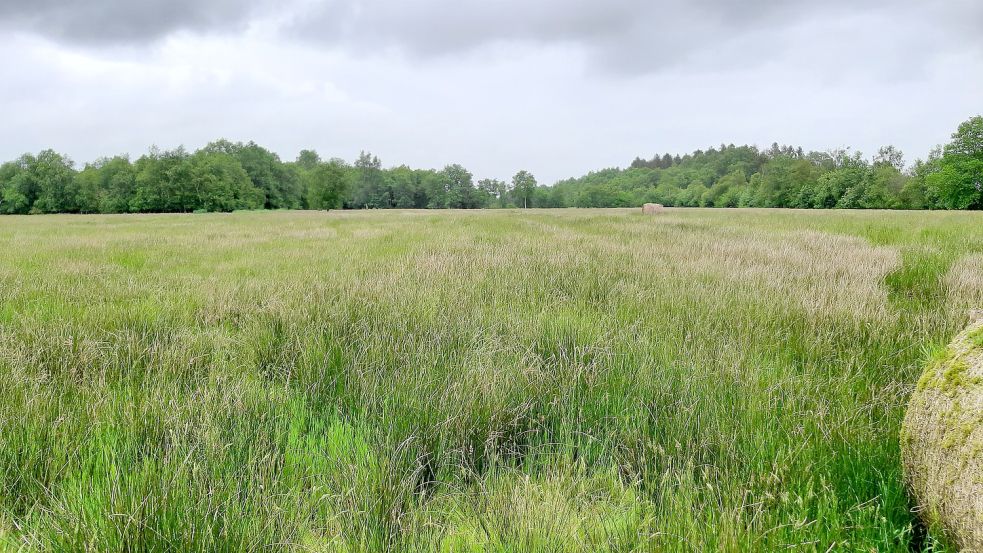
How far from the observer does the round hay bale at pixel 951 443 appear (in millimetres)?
1208

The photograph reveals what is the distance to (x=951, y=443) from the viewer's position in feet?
4.24

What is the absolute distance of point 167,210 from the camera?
217 ft

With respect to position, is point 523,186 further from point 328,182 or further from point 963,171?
point 963,171

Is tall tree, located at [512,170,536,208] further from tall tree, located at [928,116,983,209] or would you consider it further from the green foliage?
tall tree, located at [928,116,983,209]

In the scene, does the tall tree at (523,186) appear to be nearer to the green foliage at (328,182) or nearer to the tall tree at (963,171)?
the green foliage at (328,182)

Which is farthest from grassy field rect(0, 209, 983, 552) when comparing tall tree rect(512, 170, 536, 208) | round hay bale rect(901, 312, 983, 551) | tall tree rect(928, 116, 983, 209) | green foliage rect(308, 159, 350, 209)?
tall tree rect(512, 170, 536, 208)

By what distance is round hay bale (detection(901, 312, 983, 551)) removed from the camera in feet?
3.96

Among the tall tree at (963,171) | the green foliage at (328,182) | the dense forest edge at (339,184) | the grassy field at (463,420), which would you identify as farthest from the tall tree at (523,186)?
the grassy field at (463,420)

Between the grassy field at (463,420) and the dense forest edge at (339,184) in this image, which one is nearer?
the grassy field at (463,420)

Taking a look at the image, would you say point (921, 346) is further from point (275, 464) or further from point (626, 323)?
point (275, 464)

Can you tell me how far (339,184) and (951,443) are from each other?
64.6 metres

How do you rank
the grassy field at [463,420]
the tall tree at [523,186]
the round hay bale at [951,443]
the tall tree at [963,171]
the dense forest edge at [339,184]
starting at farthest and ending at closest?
the tall tree at [523,186] → the dense forest edge at [339,184] → the tall tree at [963,171] → the grassy field at [463,420] → the round hay bale at [951,443]

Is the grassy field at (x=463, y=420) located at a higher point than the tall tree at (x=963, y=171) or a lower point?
lower

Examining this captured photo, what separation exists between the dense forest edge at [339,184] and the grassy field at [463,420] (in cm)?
6053
